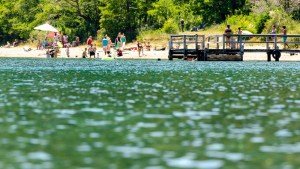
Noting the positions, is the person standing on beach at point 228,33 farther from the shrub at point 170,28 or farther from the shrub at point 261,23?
the shrub at point 170,28

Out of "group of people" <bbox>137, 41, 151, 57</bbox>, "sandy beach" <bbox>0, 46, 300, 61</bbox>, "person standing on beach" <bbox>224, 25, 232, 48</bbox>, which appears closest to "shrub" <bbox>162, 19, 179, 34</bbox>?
"group of people" <bbox>137, 41, 151, 57</bbox>

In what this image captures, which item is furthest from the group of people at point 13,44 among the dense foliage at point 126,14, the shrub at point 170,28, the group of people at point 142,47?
the shrub at point 170,28

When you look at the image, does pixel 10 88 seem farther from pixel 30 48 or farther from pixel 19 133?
pixel 30 48

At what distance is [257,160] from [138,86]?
1719 cm

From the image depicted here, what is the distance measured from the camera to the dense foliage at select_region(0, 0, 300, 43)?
71.2 m

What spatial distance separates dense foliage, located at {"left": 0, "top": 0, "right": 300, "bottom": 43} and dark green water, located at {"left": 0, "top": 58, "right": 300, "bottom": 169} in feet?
134

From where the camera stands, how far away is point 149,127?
55.5ft

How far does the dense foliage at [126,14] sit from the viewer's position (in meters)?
71.2

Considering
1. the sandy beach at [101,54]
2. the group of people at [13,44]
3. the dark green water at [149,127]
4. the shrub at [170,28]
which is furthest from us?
the group of people at [13,44]

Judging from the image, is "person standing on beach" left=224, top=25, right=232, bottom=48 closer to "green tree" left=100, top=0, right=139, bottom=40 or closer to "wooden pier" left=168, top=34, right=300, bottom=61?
"wooden pier" left=168, top=34, right=300, bottom=61

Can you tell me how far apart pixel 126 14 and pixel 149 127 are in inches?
2448

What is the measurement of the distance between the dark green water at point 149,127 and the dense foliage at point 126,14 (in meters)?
40.8

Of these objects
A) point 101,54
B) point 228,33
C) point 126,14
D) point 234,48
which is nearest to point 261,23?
point 234,48

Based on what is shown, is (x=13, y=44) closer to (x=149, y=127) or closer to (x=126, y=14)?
(x=126, y=14)
